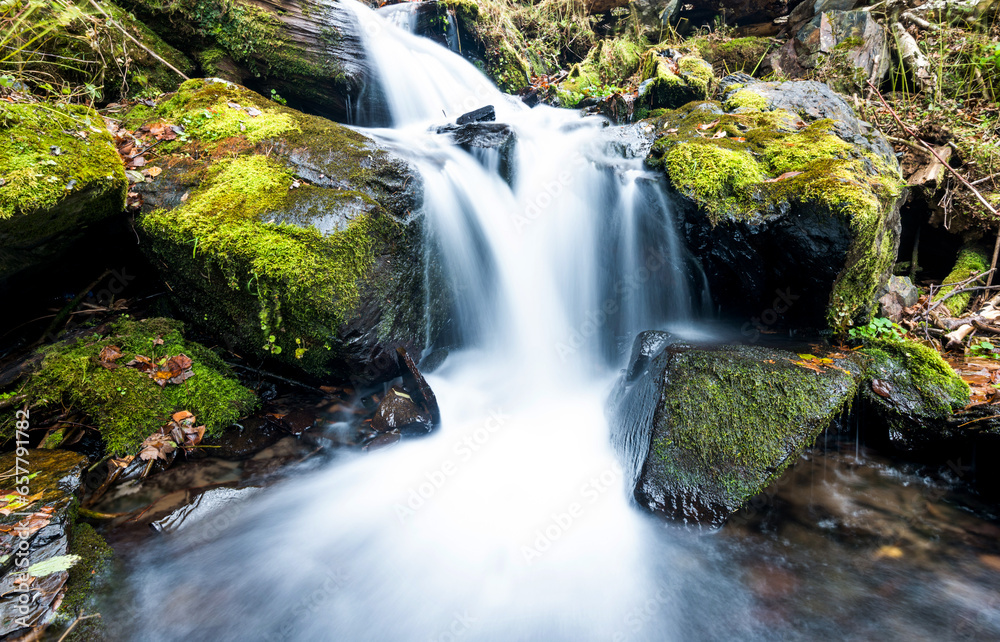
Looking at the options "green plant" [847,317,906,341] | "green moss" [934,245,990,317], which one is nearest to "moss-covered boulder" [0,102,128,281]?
"green plant" [847,317,906,341]

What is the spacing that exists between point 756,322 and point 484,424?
2800 mm

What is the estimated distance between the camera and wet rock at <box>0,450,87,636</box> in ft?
5.77

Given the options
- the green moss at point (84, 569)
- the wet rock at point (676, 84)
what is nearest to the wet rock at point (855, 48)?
the wet rock at point (676, 84)

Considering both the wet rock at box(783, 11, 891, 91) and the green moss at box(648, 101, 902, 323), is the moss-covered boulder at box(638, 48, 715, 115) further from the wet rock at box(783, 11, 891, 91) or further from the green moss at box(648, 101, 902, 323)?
the green moss at box(648, 101, 902, 323)

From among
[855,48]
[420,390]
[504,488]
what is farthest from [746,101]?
[504,488]

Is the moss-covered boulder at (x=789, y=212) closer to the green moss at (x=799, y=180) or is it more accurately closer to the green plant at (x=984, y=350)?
the green moss at (x=799, y=180)

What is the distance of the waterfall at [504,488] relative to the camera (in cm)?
219

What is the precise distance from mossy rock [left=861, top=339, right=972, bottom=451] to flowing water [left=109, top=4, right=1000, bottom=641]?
1.55 metres

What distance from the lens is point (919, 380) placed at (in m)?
3.11

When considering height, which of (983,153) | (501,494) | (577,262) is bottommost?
(501,494)

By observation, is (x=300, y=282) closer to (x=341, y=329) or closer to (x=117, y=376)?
(x=341, y=329)

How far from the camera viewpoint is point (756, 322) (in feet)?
13.0

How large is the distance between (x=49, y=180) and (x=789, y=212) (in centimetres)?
538

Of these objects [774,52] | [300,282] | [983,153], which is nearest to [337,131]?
[300,282]
